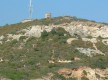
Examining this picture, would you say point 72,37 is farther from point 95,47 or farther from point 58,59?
point 58,59

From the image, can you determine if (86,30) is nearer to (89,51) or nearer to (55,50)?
(89,51)

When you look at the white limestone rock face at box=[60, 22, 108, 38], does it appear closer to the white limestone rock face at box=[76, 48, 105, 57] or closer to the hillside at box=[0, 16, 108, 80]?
the hillside at box=[0, 16, 108, 80]

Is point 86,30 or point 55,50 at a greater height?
point 86,30

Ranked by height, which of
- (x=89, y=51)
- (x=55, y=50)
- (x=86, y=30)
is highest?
(x=86, y=30)

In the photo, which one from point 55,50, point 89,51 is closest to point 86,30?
point 89,51

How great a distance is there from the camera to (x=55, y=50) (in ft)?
199

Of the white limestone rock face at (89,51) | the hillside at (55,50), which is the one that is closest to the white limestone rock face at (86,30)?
the hillside at (55,50)

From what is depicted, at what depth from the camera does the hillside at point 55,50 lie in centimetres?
5053

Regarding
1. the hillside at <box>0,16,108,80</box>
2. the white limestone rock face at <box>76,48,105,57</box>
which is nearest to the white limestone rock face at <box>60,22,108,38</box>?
the hillside at <box>0,16,108,80</box>

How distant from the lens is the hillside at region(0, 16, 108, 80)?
166ft

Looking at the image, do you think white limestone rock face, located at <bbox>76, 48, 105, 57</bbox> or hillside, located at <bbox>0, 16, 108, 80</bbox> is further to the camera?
white limestone rock face, located at <bbox>76, 48, 105, 57</bbox>

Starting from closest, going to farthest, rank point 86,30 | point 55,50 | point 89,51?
point 55,50 < point 89,51 < point 86,30

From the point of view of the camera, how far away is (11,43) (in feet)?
217

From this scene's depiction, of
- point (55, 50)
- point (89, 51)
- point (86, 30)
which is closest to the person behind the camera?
point (55, 50)
